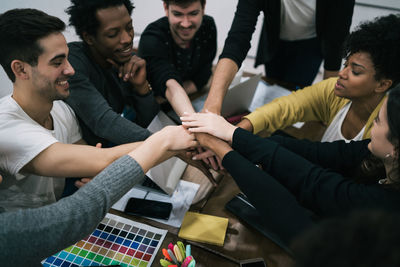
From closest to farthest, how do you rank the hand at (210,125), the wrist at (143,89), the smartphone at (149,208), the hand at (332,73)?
the smartphone at (149,208) < the hand at (210,125) < the wrist at (143,89) < the hand at (332,73)

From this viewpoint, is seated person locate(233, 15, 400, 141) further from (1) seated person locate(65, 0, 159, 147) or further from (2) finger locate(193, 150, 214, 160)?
(1) seated person locate(65, 0, 159, 147)

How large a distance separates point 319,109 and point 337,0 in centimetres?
54

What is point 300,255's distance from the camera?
13.8 inches

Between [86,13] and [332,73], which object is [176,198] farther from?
[332,73]

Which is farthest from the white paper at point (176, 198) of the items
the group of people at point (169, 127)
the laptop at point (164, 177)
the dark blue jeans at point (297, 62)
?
the dark blue jeans at point (297, 62)

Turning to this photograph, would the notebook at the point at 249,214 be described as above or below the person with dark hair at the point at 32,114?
below

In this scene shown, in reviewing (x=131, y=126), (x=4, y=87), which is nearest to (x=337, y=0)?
(x=131, y=126)

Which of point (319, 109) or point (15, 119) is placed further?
point (319, 109)

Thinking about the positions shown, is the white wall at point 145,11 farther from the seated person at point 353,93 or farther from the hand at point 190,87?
the seated person at point 353,93

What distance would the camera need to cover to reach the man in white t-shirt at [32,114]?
83cm

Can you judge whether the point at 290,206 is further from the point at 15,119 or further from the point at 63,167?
the point at 15,119

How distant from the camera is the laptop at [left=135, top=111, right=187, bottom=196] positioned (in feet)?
3.24

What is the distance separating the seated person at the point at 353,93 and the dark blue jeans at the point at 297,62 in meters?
0.51

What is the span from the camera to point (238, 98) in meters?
1.35
